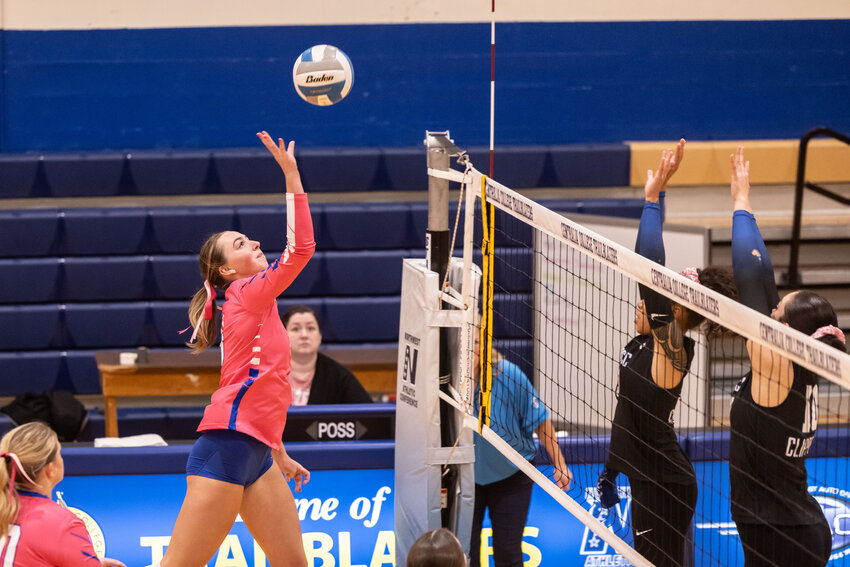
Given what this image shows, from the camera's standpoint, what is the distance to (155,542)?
195 inches

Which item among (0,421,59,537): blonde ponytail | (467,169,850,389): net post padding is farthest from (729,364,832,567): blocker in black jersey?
(0,421,59,537): blonde ponytail

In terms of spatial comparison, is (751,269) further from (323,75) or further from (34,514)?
(34,514)

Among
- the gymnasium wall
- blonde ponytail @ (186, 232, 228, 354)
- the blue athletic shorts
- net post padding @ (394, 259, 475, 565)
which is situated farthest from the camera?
the gymnasium wall

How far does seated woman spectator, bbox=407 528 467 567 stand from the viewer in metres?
3.35

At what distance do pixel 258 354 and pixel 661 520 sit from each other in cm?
175

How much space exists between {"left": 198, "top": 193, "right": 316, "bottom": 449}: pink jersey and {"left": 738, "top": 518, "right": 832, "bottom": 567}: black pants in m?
1.85

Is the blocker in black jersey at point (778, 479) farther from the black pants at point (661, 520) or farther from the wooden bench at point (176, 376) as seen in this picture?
the wooden bench at point (176, 376)

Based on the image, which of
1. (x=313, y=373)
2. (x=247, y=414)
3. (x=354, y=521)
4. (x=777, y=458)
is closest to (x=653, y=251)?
(x=777, y=458)

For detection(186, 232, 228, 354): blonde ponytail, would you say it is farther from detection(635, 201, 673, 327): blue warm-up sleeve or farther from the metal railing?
the metal railing

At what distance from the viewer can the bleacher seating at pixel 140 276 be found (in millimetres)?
8820

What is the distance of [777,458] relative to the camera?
10.8 feet

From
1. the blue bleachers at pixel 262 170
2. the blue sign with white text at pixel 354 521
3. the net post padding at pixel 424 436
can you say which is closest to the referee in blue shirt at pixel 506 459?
the blue sign with white text at pixel 354 521

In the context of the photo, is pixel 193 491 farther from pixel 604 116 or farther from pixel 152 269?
pixel 604 116

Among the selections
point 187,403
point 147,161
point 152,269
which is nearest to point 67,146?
point 147,161
